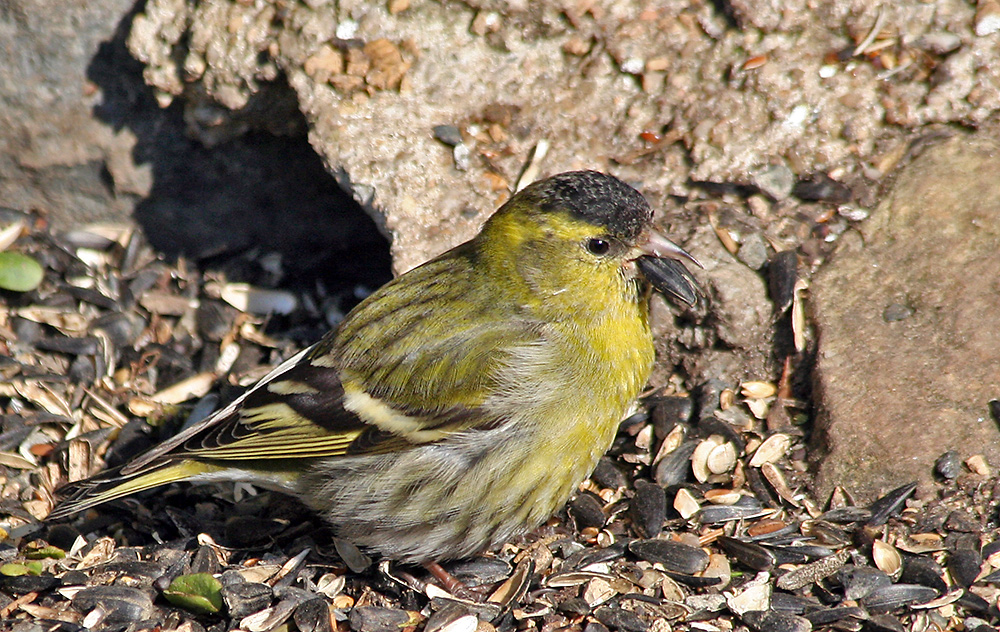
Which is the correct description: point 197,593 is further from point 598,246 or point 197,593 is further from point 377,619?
point 598,246

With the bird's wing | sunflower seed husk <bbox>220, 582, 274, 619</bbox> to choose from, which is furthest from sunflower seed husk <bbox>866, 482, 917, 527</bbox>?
sunflower seed husk <bbox>220, 582, 274, 619</bbox>

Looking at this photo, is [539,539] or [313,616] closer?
[313,616]

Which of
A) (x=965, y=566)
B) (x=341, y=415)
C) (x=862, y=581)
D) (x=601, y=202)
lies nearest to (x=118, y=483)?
(x=341, y=415)

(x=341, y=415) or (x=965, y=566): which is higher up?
(x=341, y=415)

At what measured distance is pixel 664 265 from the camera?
3.72 meters

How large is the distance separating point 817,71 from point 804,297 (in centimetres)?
110

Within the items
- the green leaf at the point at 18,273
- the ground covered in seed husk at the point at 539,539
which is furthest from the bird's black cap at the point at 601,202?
the green leaf at the point at 18,273

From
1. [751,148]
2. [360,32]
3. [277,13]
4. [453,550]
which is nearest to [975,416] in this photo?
[751,148]

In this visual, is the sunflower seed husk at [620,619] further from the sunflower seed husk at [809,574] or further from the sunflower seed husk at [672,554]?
the sunflower seed husk at [809,574]

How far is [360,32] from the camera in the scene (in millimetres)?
4637

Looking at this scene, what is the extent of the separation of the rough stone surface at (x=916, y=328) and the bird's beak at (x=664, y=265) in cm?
70

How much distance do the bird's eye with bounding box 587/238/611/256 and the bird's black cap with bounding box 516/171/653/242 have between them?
5cm

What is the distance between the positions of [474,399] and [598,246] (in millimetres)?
694

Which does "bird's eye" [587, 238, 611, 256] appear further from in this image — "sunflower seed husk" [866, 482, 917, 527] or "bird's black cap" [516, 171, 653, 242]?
"sunflower seed husk" [866, 482, 917, 527]
